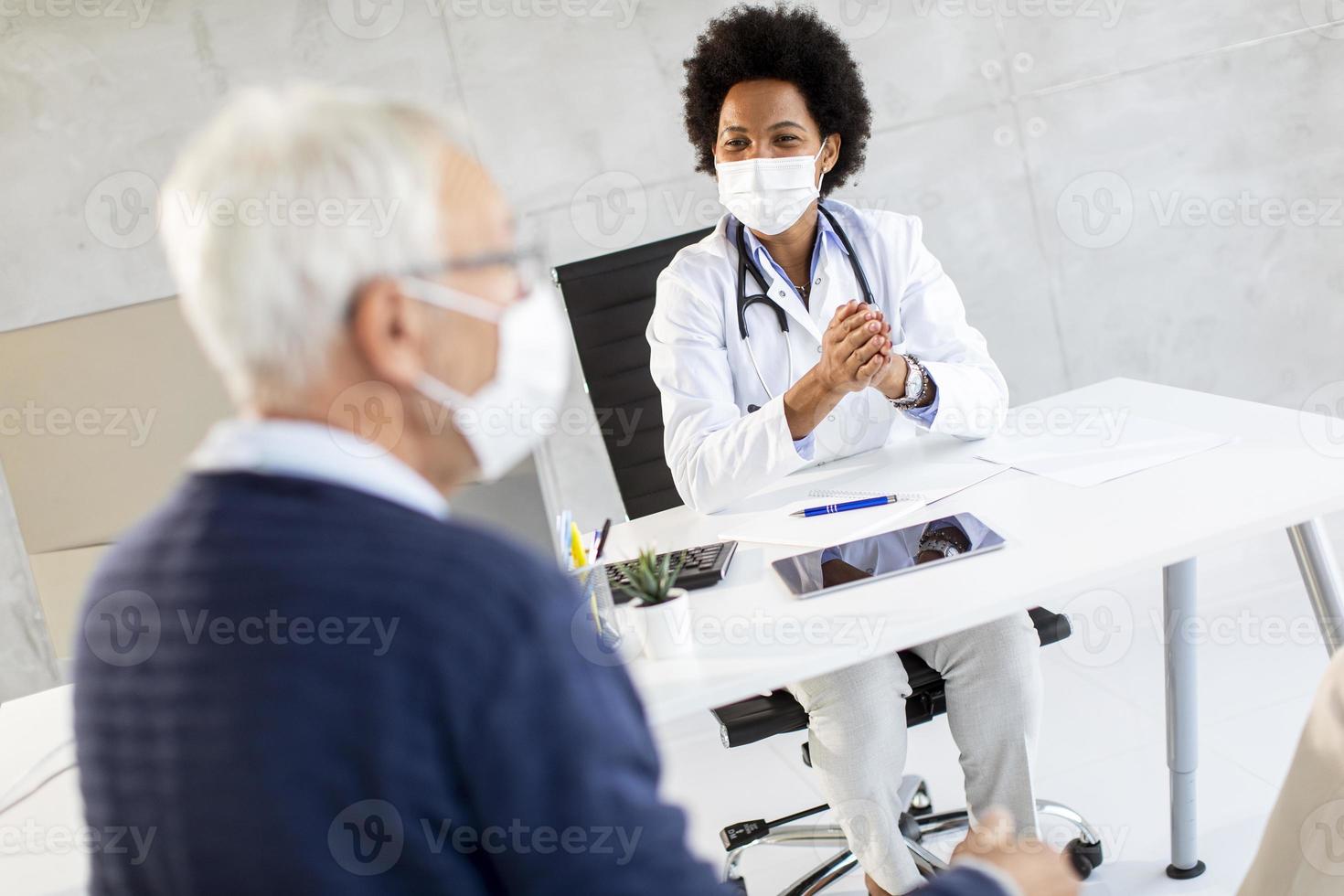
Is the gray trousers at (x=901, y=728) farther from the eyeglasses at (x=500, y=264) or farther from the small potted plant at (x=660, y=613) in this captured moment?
the eyeglasses at (x=500, y=264)

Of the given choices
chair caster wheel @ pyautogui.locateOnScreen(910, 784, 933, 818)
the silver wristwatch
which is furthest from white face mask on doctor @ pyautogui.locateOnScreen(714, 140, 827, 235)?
chair caster wheel @ pyautogui.locateOnScreen(910, 784, 933, 818)

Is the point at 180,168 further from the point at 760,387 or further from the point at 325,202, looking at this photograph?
the point at 760,387

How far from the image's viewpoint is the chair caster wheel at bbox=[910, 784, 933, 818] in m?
2.30

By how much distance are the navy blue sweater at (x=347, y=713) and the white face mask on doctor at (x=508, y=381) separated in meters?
0.10

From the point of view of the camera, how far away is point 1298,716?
8.16ft

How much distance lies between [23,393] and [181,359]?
1.37ft

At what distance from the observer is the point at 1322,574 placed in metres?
1.77

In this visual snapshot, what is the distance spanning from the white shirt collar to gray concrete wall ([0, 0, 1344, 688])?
2.39m

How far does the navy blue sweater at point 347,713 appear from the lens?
69cm

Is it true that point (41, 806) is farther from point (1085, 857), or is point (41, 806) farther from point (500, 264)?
point (1085, 857)

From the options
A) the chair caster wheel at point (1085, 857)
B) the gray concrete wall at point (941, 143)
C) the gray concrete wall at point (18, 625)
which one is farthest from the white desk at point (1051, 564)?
the gray concrete wall at point (18, 625)

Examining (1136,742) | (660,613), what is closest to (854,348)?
(660,613)

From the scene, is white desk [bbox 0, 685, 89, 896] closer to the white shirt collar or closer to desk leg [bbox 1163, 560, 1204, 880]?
the white shirt collar

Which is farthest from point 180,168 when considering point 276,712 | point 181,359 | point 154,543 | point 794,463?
point 181,359
